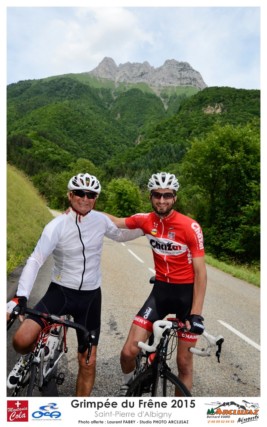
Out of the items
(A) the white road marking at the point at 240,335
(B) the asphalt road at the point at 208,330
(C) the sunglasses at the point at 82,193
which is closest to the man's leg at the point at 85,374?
(B) the asphalt road at the point at 208,330

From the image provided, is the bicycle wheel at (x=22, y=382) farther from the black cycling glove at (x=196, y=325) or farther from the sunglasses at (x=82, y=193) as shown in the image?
the sunglasses at (x=82, y=193)

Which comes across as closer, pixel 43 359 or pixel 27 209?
pixel 43 359

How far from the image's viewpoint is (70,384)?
376 cm

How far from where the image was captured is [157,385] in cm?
267

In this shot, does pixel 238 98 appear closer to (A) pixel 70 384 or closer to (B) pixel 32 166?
(B) pixel 32 166

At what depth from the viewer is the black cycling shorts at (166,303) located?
3.18 metres

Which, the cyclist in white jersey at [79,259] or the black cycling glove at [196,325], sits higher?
the cyclist in white jersey at [79,259]

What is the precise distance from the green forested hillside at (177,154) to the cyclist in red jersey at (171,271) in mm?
12987

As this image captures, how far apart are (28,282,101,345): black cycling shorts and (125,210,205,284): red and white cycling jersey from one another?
0.70 m

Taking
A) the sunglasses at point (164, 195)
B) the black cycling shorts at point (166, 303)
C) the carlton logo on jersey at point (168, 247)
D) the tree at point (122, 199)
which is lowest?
the black cycling shorts at point (166, 303)

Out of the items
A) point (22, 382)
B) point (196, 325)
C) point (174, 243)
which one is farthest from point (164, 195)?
point (22, 382)

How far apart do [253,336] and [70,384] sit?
3.72 metres

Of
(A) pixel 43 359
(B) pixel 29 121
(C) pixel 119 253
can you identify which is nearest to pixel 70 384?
(A) pixel 43 359

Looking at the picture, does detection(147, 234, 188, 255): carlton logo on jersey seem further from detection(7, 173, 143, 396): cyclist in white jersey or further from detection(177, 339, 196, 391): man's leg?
detection(177, 339, 196, 391): man's leg
